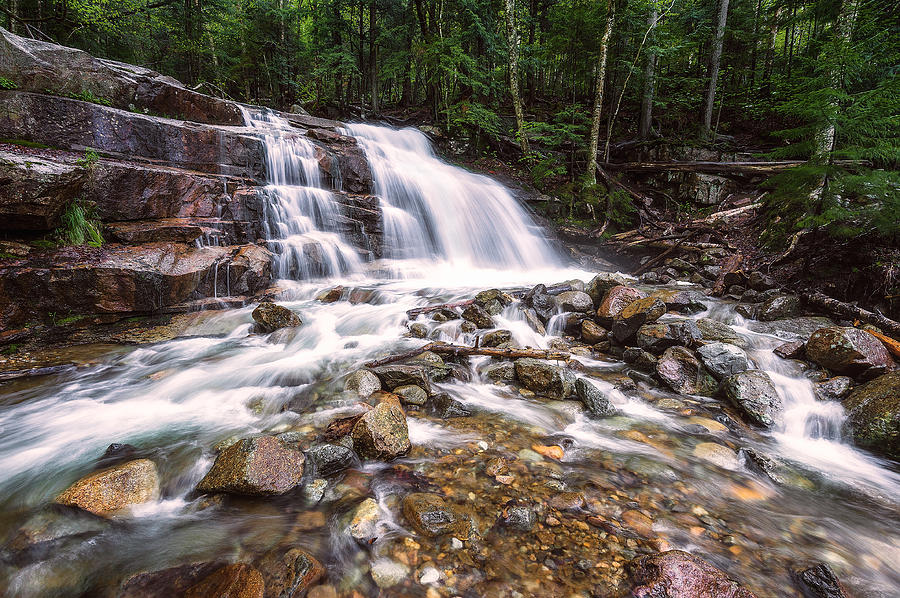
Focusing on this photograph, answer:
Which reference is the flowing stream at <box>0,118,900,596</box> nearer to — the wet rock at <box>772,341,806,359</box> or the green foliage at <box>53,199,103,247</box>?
the wet rock at <box>772,341,806,359</box>

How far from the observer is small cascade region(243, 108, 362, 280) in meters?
8.00

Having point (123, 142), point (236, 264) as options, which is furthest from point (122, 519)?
point (123, 142)

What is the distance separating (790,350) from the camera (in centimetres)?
446

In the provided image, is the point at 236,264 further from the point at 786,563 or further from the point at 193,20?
the point at 193,20

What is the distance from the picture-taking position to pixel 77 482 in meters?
2.46

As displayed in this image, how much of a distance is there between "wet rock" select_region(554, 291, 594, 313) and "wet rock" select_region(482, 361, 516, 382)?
2.28 meters

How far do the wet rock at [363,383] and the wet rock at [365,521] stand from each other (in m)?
1.54

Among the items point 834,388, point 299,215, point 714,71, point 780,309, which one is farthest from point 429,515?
point 714,71

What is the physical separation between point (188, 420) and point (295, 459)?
5.86 feet

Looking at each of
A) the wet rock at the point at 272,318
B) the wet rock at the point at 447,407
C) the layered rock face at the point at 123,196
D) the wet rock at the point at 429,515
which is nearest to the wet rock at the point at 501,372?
the wet rock at the point at 447,407

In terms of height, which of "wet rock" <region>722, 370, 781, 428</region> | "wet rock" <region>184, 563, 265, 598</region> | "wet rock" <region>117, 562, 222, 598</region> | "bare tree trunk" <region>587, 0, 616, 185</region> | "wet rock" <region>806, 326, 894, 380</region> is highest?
"bare tree trunk" <region>587, 0, 616, 185</region>

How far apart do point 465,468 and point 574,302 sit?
432 centimetres

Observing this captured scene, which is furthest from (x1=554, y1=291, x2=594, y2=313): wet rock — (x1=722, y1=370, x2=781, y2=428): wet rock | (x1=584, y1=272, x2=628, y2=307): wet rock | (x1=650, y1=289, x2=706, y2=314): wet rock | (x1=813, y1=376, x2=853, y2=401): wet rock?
(x1=813, y1=376, x2=853, y2=401): wet rock

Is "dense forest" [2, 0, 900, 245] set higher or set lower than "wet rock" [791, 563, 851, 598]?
higher
